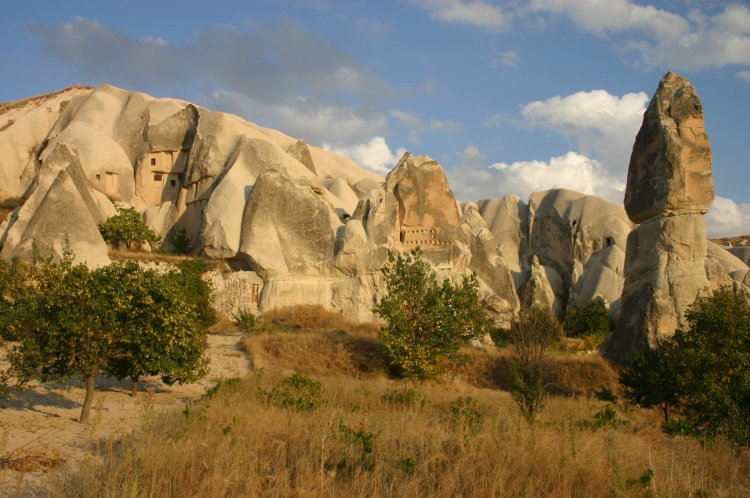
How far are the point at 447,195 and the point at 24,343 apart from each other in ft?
59.2

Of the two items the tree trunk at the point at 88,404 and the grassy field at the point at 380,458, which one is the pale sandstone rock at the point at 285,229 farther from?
the grassy field at the point at 380,458

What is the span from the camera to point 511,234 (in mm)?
39750

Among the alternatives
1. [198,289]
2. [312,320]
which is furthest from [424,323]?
[198,289]

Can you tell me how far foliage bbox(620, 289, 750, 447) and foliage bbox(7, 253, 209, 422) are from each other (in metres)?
7.17

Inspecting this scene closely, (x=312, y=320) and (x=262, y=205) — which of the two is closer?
(x=312, y=320)

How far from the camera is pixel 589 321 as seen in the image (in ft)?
82.8

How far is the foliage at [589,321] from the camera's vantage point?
2488cm

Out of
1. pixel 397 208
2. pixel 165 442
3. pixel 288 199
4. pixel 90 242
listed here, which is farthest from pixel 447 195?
pixel 165 442

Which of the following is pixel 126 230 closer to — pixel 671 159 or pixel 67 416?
pixel 67 416

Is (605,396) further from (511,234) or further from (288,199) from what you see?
(511,234)

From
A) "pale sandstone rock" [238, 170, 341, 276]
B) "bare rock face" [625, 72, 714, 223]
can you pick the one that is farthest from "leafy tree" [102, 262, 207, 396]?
"bare rock face" [625, 72, 714, 223]

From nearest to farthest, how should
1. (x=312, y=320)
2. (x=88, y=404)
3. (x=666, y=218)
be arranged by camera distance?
(x=88, y=404), (x=666, y=218), (x=312, y=320)

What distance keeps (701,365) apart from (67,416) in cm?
922

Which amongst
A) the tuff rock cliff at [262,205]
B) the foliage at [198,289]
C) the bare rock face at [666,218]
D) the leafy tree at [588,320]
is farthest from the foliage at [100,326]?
the leafy tree at [588,320]
